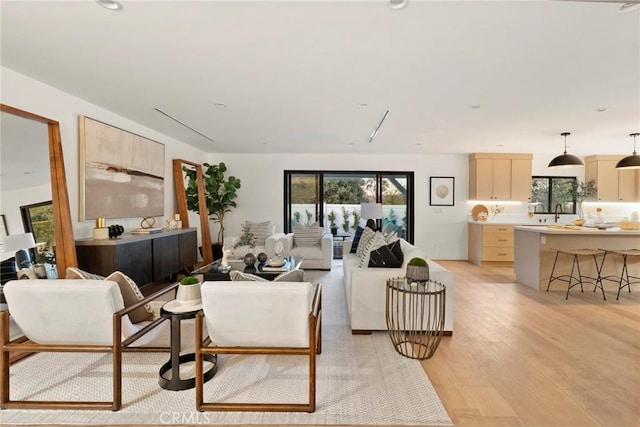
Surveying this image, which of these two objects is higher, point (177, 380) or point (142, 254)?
point (142, 254)

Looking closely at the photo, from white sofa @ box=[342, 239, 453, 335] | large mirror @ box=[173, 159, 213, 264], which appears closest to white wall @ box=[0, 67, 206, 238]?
large mirror @ box=[173, 159, 213, 264]

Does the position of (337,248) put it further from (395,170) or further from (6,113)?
(6,113)

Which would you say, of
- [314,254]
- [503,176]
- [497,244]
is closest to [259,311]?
[314,254]

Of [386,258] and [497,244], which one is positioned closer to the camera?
[386,258]

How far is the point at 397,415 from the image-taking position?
2.00 m

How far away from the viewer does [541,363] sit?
2.67 m

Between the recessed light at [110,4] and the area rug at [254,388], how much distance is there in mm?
2512

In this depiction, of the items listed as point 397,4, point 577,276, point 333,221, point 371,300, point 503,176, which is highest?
point 397,4

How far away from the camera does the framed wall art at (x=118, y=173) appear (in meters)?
3.85

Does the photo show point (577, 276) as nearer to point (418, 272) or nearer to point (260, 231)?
point (418, 272)

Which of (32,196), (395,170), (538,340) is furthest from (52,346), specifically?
(395,170)

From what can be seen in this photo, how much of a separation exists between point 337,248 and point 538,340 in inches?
194

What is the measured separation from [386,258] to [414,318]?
25.1 inches

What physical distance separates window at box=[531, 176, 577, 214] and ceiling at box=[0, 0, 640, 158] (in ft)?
9.19
